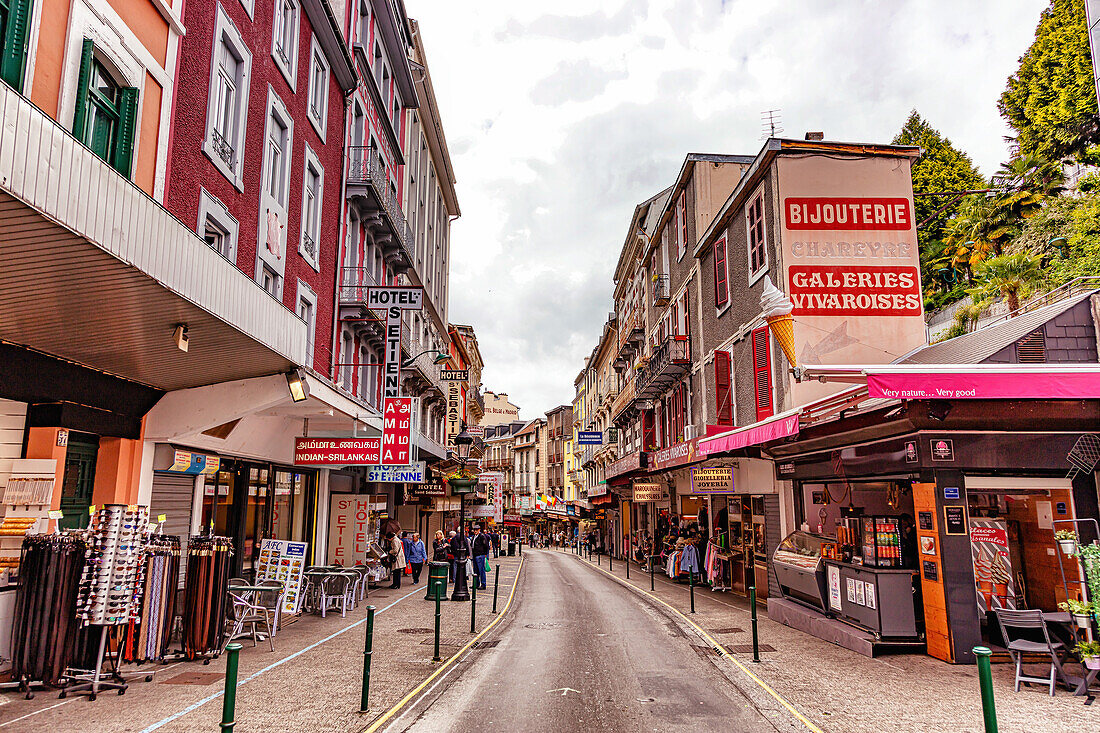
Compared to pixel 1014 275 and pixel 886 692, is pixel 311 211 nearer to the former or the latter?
pixel 886 692

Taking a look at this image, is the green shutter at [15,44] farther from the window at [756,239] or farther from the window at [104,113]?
the window at [756,239]

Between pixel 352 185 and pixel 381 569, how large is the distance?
1167 cm

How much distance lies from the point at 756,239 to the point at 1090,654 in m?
11.7

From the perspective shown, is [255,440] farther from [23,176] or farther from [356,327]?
[23,176]

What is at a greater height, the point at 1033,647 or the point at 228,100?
the point at 228,100

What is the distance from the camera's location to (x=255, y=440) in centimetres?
1380

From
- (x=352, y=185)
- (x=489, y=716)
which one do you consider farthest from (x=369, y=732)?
(x=352, y=185)

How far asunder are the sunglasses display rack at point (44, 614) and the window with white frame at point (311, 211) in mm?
10705

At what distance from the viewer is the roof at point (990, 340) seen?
10.9 m

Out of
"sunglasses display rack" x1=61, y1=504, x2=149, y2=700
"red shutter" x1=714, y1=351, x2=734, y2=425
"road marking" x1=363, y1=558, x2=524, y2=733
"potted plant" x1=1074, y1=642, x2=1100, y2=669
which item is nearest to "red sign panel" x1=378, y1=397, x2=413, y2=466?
"road marking" x1=363, y1=558, x2=524, y2=733

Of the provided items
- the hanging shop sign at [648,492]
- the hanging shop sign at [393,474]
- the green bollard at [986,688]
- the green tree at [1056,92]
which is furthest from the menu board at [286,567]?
the green tree at [1056,92]

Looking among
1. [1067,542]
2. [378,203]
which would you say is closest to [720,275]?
[378,203]

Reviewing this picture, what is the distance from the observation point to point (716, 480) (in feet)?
61.8

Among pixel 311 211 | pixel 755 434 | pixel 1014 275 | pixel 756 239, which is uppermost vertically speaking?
pixel 311 211
